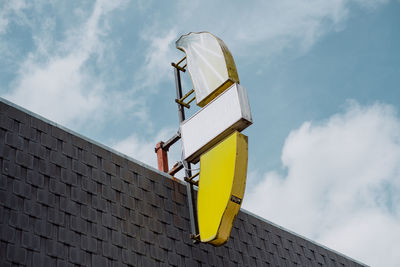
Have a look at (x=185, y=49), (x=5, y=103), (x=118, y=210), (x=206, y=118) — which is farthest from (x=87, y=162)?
(x=185, y=49)

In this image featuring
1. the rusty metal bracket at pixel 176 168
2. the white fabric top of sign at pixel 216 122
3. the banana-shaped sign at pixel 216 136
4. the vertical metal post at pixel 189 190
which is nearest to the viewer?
the banana-shaped sign at pixel 216 136

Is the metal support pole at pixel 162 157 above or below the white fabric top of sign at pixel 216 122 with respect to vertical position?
above

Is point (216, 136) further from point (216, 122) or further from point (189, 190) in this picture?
point (189, 190)

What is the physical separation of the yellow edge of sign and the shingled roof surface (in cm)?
100

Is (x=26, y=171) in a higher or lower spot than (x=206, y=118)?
lower

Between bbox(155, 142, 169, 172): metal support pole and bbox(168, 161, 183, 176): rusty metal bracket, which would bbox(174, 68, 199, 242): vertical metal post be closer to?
bbox(168, 161, 183, 176): rusty metal bracket

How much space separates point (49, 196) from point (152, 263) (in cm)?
257

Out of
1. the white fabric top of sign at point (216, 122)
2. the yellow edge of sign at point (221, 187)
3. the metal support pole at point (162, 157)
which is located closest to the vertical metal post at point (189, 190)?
the white fabric top of sign at point (216, 122)

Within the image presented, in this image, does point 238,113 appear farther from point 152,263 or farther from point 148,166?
point 152,263

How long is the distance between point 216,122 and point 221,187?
1626 mm

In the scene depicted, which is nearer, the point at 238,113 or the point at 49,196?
the point at 49,196

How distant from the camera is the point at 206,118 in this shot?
1452 cm

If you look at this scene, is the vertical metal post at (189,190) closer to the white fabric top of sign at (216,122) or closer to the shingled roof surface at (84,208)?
the white fabric top of sign at (216,122)

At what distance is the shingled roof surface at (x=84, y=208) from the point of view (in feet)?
36.9
